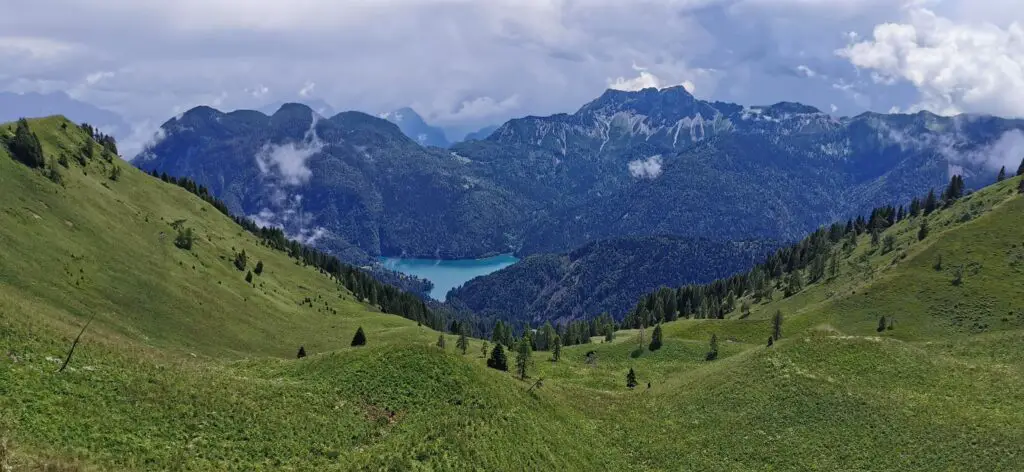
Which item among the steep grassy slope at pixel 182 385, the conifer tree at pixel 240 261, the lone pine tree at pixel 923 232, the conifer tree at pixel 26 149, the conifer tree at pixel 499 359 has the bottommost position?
the conifer tree at pixel 499 359

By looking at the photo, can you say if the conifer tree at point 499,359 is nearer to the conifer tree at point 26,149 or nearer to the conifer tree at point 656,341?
the conifer tree at point 656,341

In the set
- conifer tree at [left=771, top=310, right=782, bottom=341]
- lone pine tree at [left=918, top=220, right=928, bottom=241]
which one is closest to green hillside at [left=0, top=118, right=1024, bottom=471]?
conifer tree at [left=771, top=310, right=782, bottom=341]

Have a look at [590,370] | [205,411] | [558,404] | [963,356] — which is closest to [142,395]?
[205,411]

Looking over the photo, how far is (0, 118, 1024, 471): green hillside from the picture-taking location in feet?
124

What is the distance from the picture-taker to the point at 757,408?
62781 mm

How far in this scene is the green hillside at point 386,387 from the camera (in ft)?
124

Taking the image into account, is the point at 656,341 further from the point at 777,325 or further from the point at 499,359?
the point at 499,359

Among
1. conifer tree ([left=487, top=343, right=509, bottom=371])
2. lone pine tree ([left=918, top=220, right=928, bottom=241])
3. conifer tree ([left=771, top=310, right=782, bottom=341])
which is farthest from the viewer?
lone pine tree ([left=918, top=220, right=928, bottom=241])

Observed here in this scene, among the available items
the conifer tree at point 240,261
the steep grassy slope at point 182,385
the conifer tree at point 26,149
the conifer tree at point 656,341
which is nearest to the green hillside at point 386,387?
the steep grassy slope at point 182,385

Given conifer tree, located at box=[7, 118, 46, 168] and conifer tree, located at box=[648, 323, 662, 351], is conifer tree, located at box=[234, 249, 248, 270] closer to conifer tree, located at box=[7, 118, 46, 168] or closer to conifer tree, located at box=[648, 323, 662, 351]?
conifer tree, located at box=[7, 118, 46, 168]

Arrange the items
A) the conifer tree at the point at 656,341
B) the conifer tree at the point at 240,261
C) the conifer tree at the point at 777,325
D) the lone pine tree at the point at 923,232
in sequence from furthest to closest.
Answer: the lone pine tree at the point at 923,232 → the conifer tree at the point at 240,261 → the conifer tree at the point at 777,325 → the conifer tree at the point at 656,341

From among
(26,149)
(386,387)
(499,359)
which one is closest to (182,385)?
(386,387)

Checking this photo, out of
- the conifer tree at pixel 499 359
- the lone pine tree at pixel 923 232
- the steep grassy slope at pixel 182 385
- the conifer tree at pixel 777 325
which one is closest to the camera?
the steep grassy slope at pixel 182 385

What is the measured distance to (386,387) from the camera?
170ft
